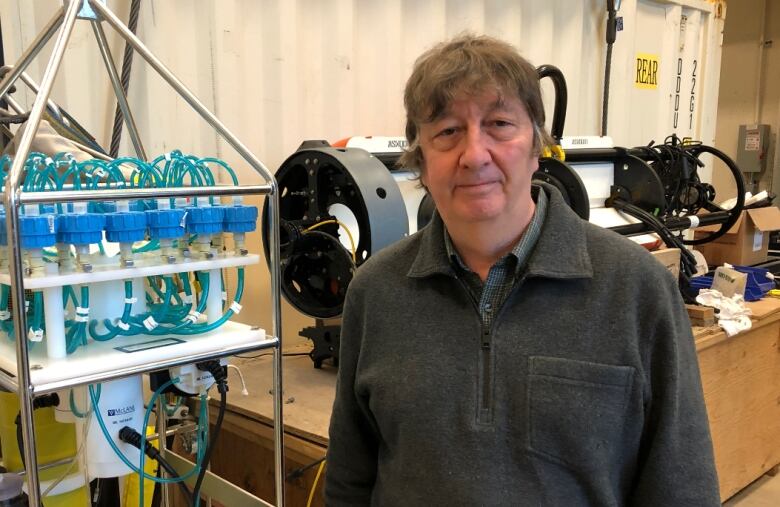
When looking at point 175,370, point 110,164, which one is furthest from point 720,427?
point 110,164

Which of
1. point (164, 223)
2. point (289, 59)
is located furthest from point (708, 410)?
point (164, 223)

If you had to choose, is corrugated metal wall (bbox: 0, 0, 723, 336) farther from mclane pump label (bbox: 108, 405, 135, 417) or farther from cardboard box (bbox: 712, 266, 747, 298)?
cardboard box (bbox: 712, 266, 747, 298)

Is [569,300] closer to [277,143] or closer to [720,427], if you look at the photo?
[277,143]

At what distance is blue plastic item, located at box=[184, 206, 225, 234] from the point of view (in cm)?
101

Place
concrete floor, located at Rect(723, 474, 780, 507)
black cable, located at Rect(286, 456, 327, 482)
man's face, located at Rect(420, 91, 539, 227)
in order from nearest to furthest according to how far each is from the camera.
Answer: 1. man's face, located at Rect(420, 91, 539, 227)
2. black cable, located at Rect(286, 456, 327, 482)
3. concrete floor, located at Rect(723, 474, 780, 507)

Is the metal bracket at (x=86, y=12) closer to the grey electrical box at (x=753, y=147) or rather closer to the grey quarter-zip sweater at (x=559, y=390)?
the grey quarter-zip sweater at (x=559, y=390)

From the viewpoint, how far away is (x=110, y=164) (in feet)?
3.36

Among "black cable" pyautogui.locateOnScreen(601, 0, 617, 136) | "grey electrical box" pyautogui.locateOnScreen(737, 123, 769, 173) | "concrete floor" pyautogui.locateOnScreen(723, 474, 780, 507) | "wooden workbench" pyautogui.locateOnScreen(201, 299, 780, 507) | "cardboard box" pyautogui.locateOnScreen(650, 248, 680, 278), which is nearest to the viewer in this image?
"wooden workbench" pyautogui.locateOnScreen(201, 299, 780, 507)

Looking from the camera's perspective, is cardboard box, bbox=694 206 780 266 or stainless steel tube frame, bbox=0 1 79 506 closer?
stainless steel tube frame, bbox=0 1 79 506

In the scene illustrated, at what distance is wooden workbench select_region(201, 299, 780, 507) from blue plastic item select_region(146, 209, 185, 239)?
22.1 inches

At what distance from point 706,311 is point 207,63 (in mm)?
1645

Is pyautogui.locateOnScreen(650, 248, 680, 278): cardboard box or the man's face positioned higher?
the man's face

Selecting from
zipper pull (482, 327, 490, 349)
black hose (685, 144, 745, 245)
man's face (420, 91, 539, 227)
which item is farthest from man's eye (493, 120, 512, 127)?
black hose (685, 144, 745, 245)

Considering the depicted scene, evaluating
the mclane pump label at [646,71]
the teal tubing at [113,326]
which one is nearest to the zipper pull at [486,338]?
the teal tubing at [113,326]
